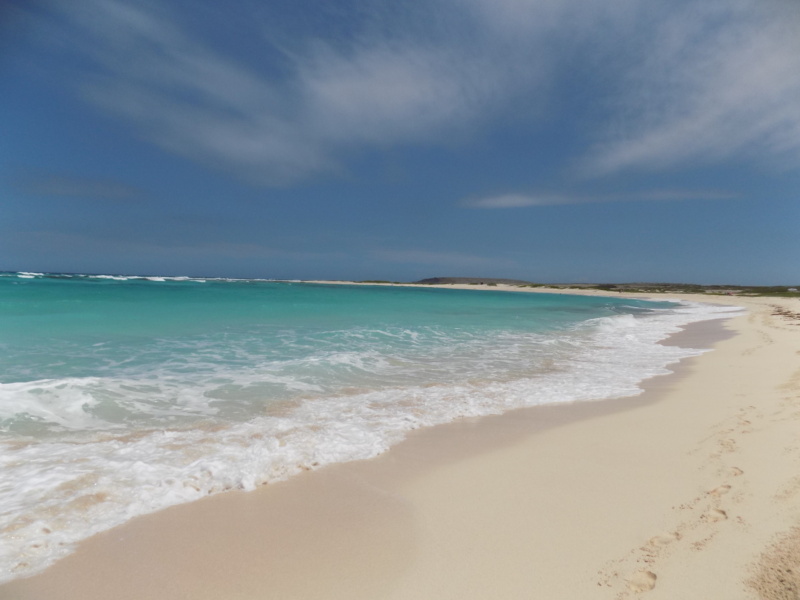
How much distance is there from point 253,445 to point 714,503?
14.5 feet

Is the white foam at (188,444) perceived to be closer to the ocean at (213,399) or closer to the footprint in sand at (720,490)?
the ocean at (213,399)

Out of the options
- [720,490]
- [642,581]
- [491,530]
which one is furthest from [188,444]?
[720,490]

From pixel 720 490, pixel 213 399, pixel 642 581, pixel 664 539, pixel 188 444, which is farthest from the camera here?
pixel 213 399

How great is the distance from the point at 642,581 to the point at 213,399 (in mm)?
6030

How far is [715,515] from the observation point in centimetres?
295

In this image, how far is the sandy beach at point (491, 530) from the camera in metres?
2.35

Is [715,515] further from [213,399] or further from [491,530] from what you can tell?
[213,399]

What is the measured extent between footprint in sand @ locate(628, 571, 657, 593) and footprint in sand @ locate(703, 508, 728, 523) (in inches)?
36.5

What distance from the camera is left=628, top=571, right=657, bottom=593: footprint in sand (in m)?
2.27

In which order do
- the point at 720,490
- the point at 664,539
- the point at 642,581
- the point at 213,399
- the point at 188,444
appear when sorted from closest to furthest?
the point at 642,581, the point at 664,539, the point at 720,490, the point at 188,444, the point at 213,399

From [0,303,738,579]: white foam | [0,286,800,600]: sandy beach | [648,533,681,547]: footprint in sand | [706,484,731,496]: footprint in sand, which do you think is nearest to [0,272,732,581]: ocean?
[0,303,738,579]: white foam

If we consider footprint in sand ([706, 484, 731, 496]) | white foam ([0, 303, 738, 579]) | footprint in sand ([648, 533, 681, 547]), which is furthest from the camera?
footprint in sand ([706, 484, 731, 496])

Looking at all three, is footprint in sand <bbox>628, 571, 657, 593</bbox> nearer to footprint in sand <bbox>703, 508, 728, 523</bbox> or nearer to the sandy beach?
the sandy beach

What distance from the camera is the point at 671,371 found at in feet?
29.8
